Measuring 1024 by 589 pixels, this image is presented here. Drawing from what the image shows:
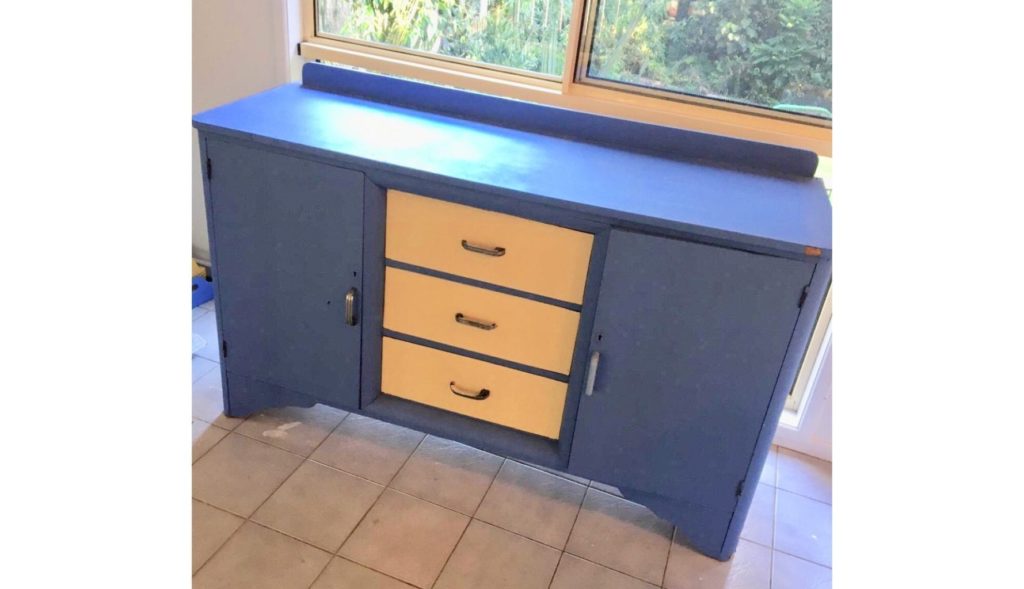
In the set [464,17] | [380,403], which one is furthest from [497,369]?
[464,17]

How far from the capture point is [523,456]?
1.75 meters

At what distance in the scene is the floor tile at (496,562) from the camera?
63.4 inches

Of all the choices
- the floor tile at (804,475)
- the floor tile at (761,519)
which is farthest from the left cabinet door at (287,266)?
the floor tile at (804,475)

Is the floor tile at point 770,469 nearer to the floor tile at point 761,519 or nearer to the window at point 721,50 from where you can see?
the floor tile at point 761,519

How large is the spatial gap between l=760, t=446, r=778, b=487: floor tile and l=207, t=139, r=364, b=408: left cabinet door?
1.12 meters

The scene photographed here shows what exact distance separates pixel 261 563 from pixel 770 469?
1.33 m

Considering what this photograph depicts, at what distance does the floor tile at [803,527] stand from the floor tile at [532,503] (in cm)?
50

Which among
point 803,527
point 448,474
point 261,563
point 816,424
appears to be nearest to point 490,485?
point 448,474

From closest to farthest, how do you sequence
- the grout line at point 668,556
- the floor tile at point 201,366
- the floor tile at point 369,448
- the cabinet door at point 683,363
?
the cabinet door at point 683,363
the grout line at point 668,556
the floor tile at point 369,448
the floor tile at point 201,366

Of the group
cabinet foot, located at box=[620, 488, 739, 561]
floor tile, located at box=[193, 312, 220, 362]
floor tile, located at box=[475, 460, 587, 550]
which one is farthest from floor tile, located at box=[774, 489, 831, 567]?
floor tile, located at box=[193, 312, 220, 362]

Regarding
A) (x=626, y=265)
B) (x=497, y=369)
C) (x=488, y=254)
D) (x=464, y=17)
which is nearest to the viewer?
(x=626, y=265)
